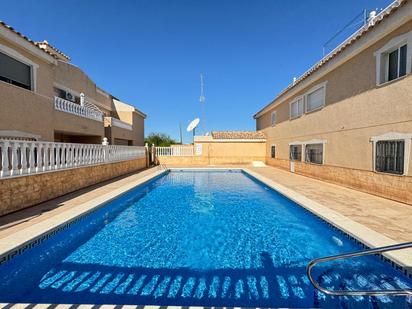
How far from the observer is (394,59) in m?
7.84

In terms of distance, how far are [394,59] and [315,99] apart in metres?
5.76

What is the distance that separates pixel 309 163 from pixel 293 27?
12.1m

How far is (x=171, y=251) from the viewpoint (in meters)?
4.92

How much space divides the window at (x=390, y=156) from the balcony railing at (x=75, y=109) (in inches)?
622

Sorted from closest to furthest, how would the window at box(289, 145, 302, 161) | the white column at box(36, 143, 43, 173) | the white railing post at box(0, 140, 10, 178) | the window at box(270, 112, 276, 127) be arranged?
→ the white railing post at box(0, 140, 10, 178)
the white column at box(36, 143, 43, 173)
the window at box(289, 145, 302, 161)
the window at box(270, 112, 276, 127)

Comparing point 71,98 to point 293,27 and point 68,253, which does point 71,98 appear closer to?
point 68,253

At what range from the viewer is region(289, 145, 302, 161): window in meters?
15.8

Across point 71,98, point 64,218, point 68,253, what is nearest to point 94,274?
point 68,253

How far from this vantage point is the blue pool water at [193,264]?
130 inches

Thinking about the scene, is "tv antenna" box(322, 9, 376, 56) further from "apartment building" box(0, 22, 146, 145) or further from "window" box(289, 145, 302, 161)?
"apartment building" box(0, 22, 146, 145)

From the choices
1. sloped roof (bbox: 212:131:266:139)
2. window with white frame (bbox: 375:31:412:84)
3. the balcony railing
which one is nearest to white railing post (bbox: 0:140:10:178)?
the balcony railing

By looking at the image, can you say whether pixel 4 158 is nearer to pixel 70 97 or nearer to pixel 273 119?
pixel 70 97

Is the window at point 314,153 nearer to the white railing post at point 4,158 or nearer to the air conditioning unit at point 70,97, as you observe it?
the white railing post at point 4,158

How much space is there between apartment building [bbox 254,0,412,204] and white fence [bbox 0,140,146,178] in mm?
12589
